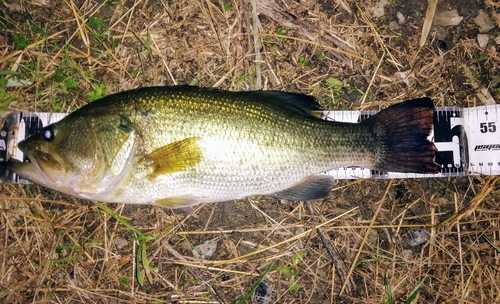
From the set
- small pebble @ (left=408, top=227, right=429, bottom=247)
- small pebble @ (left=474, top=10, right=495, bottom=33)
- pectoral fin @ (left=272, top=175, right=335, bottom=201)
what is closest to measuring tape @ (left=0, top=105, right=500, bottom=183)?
pectoral fin @ (left=272, top=175, right=335, bottom=201)

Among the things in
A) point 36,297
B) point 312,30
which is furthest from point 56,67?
point 312,30

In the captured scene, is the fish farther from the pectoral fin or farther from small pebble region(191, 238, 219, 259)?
small pebble region(191, 238, 219, 259)

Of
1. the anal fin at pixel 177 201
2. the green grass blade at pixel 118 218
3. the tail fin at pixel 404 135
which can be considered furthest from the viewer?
the green grass blade at pixel 118 218

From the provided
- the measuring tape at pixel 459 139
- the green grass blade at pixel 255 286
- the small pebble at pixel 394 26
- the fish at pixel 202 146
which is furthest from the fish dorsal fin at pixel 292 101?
the green grass blade at pixel 255 286

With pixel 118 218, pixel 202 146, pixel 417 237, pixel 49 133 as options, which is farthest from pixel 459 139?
pixel 49 133

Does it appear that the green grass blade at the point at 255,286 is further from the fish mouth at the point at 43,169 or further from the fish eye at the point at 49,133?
the fish eye at the point at 49,133

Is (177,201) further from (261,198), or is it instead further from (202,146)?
(261,198)
